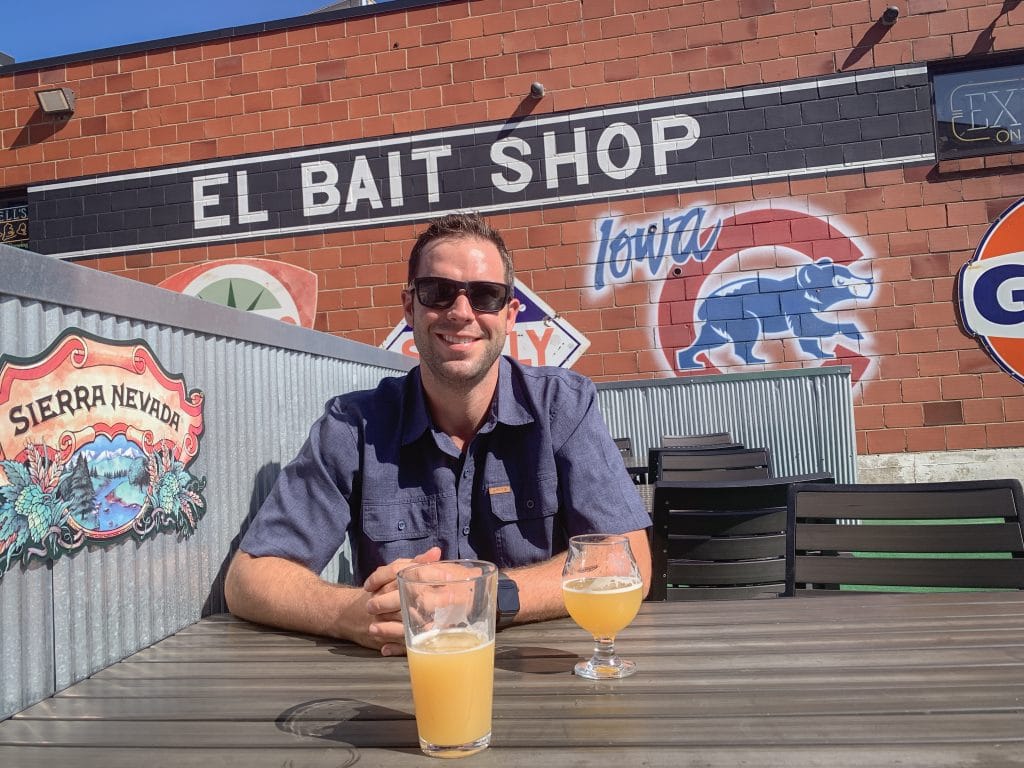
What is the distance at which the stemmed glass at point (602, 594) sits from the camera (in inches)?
42.4

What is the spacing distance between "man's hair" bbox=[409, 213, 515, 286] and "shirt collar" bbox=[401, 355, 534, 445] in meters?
0.27

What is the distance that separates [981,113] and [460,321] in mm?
6629

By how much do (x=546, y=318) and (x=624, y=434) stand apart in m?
1.38

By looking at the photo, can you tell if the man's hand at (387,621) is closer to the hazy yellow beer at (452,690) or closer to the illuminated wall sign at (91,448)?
the hazy yellow beer at (452,690)

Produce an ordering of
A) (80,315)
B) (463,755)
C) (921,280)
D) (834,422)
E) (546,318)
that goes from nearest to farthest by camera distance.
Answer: (463,755) < (80,315) < (834,422) < (921,280) < (546,318)

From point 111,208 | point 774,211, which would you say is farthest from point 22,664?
point 111,208

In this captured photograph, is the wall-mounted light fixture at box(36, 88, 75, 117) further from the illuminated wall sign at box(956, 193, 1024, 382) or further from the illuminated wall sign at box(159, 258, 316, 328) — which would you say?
the illuminated wall sign at box(956, 193, 1024, 382)

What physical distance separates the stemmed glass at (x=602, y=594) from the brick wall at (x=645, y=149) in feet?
18.9

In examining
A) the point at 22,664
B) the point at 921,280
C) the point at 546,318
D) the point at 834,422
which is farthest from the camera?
the point at 546,318

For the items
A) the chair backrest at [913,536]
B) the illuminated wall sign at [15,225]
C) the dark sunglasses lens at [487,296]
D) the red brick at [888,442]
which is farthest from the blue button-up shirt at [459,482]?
the illuminated wall sign at [15,225]

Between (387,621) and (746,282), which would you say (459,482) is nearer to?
(387,621)

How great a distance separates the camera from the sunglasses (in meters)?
1.77

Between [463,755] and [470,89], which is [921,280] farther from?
[463,755]

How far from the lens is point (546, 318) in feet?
22.9
